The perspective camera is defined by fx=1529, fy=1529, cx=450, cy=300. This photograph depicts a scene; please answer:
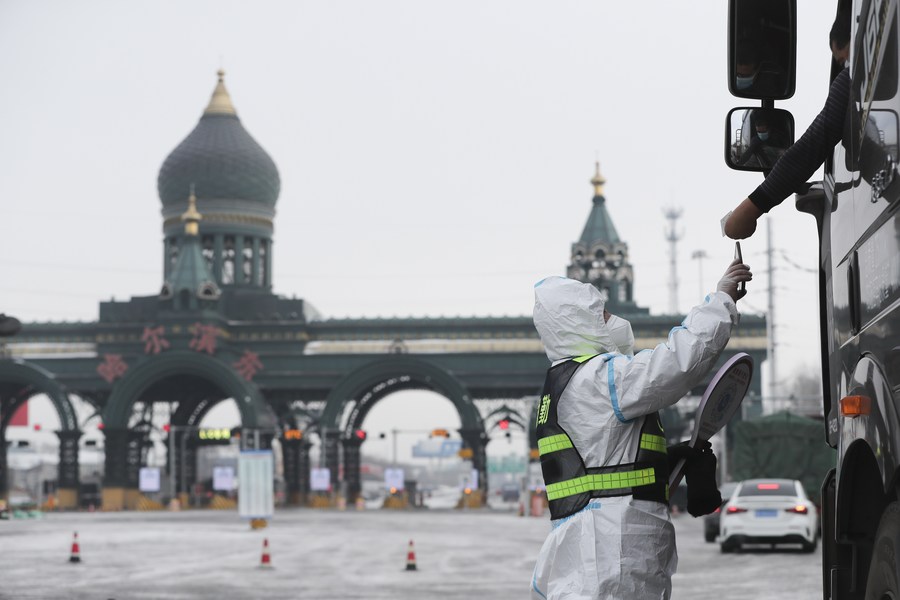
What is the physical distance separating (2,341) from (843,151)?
Result: 2922 inches

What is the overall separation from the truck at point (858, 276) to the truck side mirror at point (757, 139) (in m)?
0.01

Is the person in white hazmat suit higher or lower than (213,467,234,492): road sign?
higher

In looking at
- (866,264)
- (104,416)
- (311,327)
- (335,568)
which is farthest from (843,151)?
(311,327)

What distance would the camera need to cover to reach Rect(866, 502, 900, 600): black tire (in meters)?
4.35

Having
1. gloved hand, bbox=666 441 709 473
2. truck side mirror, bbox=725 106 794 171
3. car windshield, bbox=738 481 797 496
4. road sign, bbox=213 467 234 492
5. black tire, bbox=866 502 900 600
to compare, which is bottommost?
road sign, bbox=213 467 234 492

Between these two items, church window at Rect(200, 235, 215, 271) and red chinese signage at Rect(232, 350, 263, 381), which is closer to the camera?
red chinese signage at Rect(232, 350, 263, 381)

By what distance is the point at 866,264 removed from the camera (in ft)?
16.0

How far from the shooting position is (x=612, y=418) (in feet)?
20.0

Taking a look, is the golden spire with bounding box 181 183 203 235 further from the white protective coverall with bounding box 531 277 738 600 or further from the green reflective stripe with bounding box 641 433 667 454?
the green reflective stripe with bounding box 641 433 667 454

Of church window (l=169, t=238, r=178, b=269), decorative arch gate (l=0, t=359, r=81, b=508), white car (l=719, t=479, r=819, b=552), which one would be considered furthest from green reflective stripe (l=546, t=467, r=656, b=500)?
church window (l=169, t=238, r=178, b=269)

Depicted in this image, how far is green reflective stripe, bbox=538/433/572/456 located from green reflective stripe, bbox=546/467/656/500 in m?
0.15

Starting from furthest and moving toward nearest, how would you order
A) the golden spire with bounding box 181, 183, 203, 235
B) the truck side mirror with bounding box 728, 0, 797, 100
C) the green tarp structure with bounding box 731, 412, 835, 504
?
the golden spire with bounding box 181, 183, 203, 235
the green tarp structure with bounding box 731, 412, 835, 504
the truck side mirror with bounding box 728, 0, 797, 100

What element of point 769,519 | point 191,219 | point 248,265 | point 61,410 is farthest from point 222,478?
point 769,519

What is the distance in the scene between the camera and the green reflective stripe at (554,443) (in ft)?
20.4
